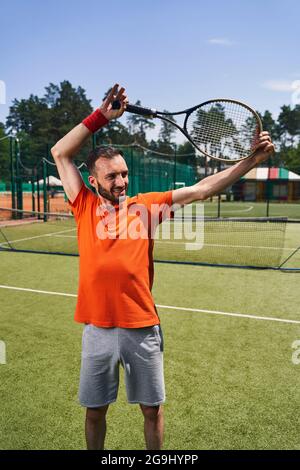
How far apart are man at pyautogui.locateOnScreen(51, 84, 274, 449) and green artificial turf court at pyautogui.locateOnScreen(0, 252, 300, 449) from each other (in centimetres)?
94

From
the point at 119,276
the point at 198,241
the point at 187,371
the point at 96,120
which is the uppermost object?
the point at 96,120

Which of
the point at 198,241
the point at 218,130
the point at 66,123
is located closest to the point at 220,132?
the point at 218,130

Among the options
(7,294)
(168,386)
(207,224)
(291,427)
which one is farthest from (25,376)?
(207,224)

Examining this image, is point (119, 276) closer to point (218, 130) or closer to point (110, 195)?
point (110, 195)

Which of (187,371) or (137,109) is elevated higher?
(137,109)

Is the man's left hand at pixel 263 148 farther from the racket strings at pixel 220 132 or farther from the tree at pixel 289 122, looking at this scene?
the tree at pixel 289 122

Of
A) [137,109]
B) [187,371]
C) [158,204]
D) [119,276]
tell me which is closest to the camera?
[119,276]

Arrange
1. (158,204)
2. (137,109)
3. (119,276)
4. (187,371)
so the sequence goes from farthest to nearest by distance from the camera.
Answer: (187,371) < (137,109) < (158,204) < (119,276)

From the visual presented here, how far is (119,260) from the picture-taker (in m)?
2.51

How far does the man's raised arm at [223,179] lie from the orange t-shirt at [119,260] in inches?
4.6

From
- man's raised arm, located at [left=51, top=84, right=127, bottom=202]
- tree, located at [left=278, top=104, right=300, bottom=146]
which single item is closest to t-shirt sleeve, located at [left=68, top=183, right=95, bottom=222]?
man's raised arm, located at [left=51, top=84, right=127, bottom=202]

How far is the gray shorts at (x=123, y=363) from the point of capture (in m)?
2.53

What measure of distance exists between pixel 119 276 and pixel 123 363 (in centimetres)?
56

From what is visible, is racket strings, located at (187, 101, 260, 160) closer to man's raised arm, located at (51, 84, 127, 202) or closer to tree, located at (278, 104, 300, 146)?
man's raised arm, located at (51, 84, 127, 202)
